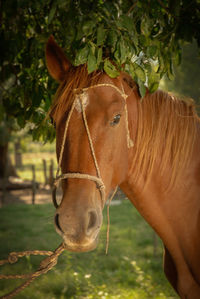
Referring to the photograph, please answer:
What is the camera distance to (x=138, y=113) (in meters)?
1.91

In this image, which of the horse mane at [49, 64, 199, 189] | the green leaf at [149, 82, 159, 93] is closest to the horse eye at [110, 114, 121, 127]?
the horse mane at [49, 64, 199, 189]

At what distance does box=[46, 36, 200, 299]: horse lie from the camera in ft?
5.31

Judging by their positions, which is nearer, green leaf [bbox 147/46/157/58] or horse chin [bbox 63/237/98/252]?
horse chin [bbox 63/237/98/252]

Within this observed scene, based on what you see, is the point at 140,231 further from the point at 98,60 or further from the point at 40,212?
the point at 98,60

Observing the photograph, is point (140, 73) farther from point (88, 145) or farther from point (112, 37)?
point (88, 145)

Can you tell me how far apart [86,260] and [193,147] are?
396cm

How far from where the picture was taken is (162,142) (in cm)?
195

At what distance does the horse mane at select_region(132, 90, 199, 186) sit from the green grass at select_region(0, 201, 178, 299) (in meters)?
0.76

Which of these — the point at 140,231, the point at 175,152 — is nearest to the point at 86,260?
the point at 140,231

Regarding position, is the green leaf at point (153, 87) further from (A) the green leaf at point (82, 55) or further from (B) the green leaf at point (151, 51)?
(A) the green leaf at point (82, 55)

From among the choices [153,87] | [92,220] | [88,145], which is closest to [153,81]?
[153,87]

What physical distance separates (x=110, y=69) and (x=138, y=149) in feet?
1.87

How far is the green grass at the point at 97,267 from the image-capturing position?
4.05 m

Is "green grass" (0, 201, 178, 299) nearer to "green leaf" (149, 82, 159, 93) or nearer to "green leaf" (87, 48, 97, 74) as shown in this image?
"green leaf" (87, 48, 97, 74)
